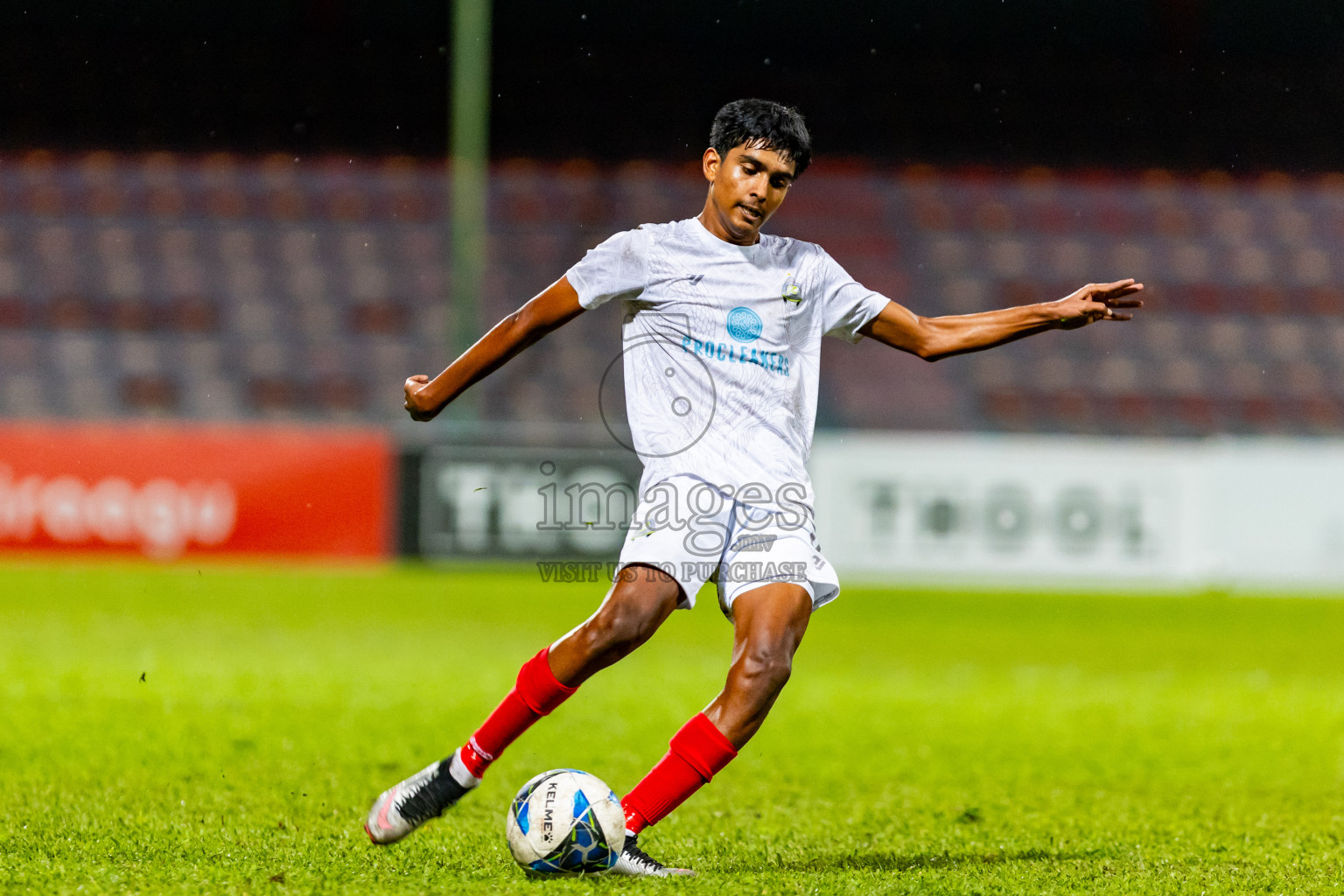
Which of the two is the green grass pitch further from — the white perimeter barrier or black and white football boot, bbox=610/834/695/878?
the white perimeter barrier

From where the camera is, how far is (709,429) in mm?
3268

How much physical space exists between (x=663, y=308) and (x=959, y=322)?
27.9 inches

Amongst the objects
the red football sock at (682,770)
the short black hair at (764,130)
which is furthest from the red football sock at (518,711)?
the short black hair at (764,130)

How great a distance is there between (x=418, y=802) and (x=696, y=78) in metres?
13.5

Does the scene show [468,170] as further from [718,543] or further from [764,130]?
[718,543]

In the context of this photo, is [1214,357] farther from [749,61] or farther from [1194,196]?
[749,61]

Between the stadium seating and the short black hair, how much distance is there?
9.52 metres

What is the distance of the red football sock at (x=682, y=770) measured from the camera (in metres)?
3.09

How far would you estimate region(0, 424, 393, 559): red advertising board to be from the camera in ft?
35.9

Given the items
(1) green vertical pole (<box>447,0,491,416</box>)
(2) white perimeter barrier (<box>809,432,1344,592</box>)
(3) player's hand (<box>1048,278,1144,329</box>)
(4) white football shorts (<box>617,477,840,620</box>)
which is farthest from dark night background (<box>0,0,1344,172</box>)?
(4) white football shorts (<box>617,477,840,620</box>)

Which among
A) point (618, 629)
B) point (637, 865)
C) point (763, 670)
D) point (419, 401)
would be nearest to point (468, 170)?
point (419, 401)

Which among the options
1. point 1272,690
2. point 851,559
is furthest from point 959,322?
point 851,559

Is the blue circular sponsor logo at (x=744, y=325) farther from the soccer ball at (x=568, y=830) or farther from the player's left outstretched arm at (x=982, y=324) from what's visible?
the soccer ball at (x=568, y=830)

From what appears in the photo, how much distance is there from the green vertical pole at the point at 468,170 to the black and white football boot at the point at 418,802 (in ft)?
30.8
